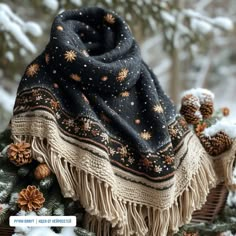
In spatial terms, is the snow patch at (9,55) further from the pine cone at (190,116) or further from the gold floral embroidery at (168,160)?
the gold floral embroidery at (168,160)

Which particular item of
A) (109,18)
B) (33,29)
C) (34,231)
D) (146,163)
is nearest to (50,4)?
(33,29)

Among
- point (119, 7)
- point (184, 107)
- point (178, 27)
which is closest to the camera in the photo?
point (184, 107)

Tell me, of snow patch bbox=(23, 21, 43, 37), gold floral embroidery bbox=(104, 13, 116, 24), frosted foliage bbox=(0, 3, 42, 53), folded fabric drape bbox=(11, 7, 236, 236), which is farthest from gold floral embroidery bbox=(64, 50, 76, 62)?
snow patch bbox=(23, 21, 43, 37)

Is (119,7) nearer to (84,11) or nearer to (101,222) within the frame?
(84,11)

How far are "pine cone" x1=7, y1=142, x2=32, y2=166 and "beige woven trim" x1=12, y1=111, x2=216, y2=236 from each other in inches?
0.6

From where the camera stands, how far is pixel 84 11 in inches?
43.2

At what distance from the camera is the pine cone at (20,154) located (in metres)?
0.90

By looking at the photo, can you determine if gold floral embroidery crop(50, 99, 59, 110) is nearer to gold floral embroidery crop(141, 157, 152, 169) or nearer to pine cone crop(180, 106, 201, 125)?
gold floral embroidery crop(141, 157, 152, 169)

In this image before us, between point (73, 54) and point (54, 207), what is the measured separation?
0.35 meters

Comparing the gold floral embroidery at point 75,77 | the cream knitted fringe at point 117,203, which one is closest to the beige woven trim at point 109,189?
the cream knitted fringe at point 117,203

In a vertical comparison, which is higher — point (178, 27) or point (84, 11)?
point (178, 27)

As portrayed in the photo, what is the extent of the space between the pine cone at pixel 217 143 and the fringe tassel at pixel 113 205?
0.26ft

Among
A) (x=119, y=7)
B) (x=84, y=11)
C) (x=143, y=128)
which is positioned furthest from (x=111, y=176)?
(x=119, y=7)

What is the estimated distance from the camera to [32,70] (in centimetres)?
100
